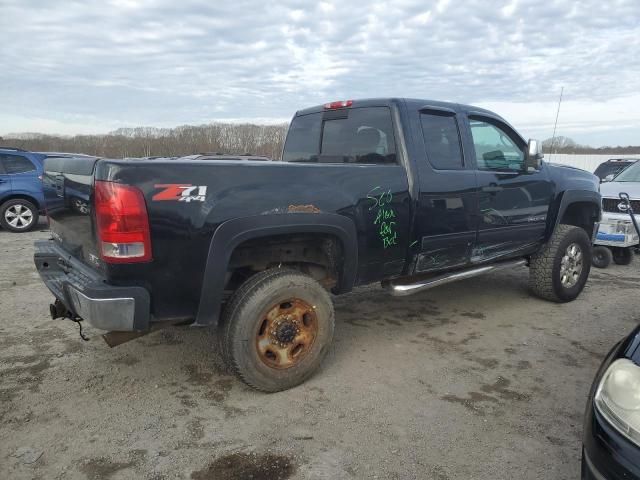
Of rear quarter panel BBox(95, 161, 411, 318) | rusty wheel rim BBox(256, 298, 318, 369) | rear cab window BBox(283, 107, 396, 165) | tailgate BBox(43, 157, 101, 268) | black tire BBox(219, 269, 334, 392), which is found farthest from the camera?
rear cab window BBox(283, 107, 396, 165)

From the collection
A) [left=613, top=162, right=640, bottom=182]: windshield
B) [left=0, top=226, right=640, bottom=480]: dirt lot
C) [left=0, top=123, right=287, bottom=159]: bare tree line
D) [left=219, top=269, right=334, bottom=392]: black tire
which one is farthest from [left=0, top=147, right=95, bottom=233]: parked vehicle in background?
[left=0, top=123, right=287, bottom=159]: bare tree line

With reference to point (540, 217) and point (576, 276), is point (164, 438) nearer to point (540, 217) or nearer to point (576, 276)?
point (540, 217)

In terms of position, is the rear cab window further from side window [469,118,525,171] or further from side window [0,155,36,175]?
side window [0,155,36,175]

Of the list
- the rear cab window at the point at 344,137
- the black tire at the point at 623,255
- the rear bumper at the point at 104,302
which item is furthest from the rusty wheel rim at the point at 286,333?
the black tire at the point at 623,255

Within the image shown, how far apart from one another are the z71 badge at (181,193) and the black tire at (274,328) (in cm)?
72

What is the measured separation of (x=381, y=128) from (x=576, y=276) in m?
3.14

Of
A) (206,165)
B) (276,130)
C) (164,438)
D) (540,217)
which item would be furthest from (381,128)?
(276,130)

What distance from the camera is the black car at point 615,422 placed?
181 centimetres

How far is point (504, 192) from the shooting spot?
4.73 m

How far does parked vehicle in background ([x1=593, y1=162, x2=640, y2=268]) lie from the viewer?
24.4 ft

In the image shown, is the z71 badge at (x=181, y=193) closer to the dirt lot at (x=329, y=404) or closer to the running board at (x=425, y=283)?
the dirt lot at (x=329, y=404)

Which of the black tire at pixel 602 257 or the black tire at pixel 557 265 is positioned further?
the black tire at pixel 602 257

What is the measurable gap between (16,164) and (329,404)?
965 centimetres

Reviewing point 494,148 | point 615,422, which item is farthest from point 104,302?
point 494,148
